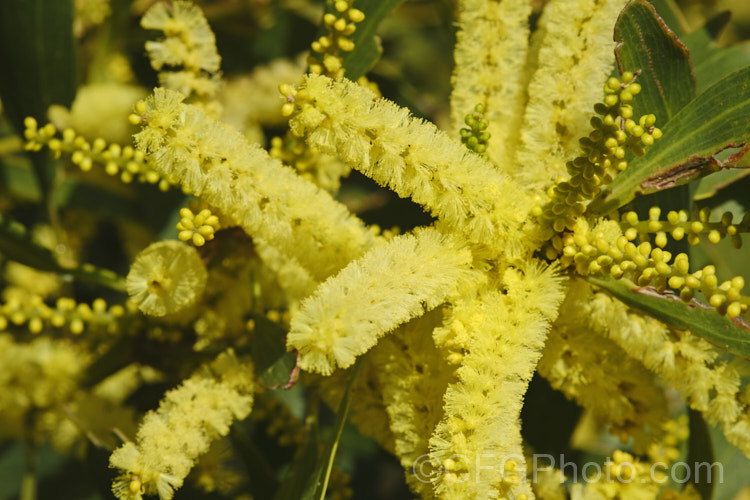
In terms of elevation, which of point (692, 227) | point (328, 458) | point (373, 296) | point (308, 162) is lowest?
point (328, 458)

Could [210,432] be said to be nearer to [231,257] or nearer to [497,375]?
[231,257]

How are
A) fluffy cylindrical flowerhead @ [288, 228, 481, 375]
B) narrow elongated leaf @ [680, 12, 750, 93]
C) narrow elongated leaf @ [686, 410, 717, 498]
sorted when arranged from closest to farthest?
fluffy cylindrical flowerhead @ [288, 228, 481, 375], narrow elongated leaf @ [686, 410, 717, 498], narrow elongated leaf @ [680, 12, 750, 93]

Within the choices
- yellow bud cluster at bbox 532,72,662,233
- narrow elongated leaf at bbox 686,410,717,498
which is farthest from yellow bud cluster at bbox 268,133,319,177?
narrow elongated leaf at bbox 686,410,717,498

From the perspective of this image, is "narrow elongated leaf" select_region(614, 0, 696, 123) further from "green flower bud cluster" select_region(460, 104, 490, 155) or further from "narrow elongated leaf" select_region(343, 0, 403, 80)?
"narrow elongated leaf" select_region(343, 0, 403, 80)

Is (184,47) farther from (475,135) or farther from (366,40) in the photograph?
(475,135)

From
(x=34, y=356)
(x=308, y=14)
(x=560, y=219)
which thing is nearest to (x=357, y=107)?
(x=560, y=219)

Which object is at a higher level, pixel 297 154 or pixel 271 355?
pixel 297 154

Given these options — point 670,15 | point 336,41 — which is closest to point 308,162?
point 336,41
